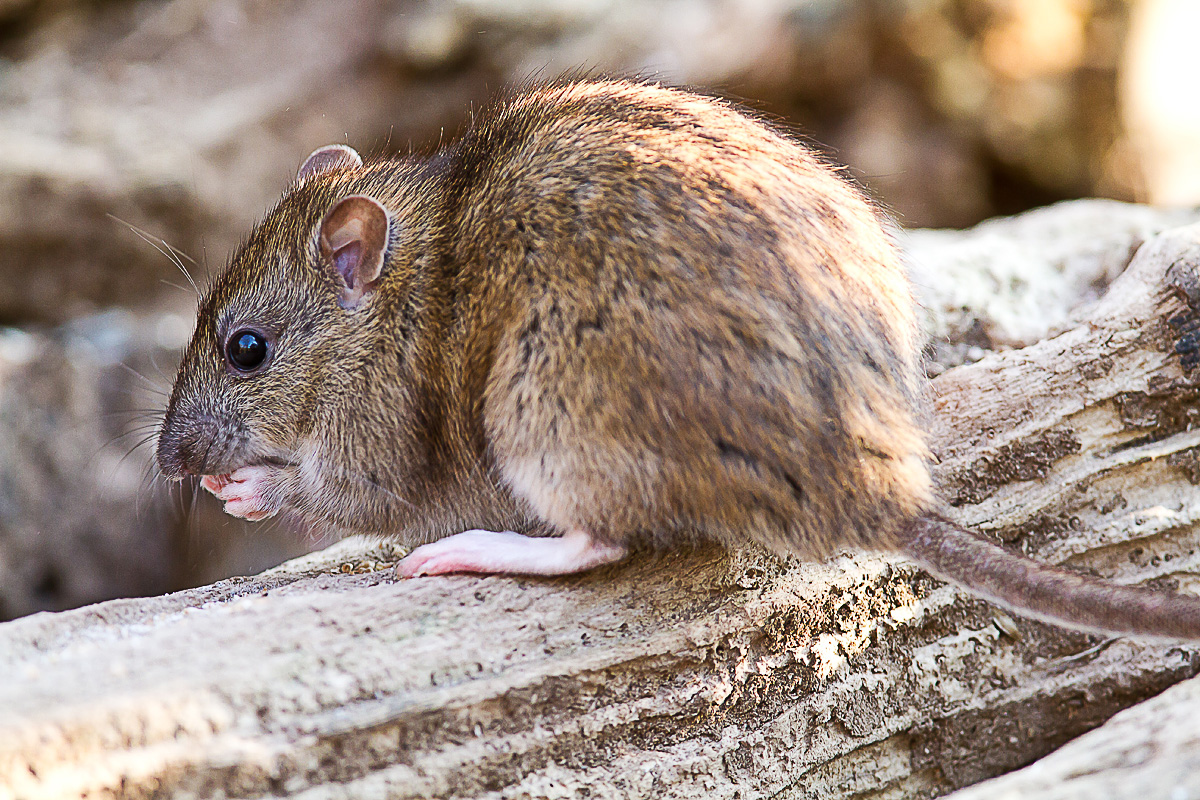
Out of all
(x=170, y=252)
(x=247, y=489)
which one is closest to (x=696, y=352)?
(x=247, y=489)

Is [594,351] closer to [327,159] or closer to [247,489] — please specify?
[247,489]

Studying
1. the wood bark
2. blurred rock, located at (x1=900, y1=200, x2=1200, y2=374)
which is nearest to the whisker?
the wood bark

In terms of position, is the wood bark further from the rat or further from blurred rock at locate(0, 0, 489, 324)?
blurred rock at locate(0, 0, 489, 324)

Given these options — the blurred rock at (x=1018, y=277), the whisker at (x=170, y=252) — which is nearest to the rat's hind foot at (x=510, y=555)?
the whisker at (x=170, y=252)

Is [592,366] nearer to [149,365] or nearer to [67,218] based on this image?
[149,365]

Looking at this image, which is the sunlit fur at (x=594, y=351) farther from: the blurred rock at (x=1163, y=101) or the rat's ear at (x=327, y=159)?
the blurred rock at (x=1163, y=101)
